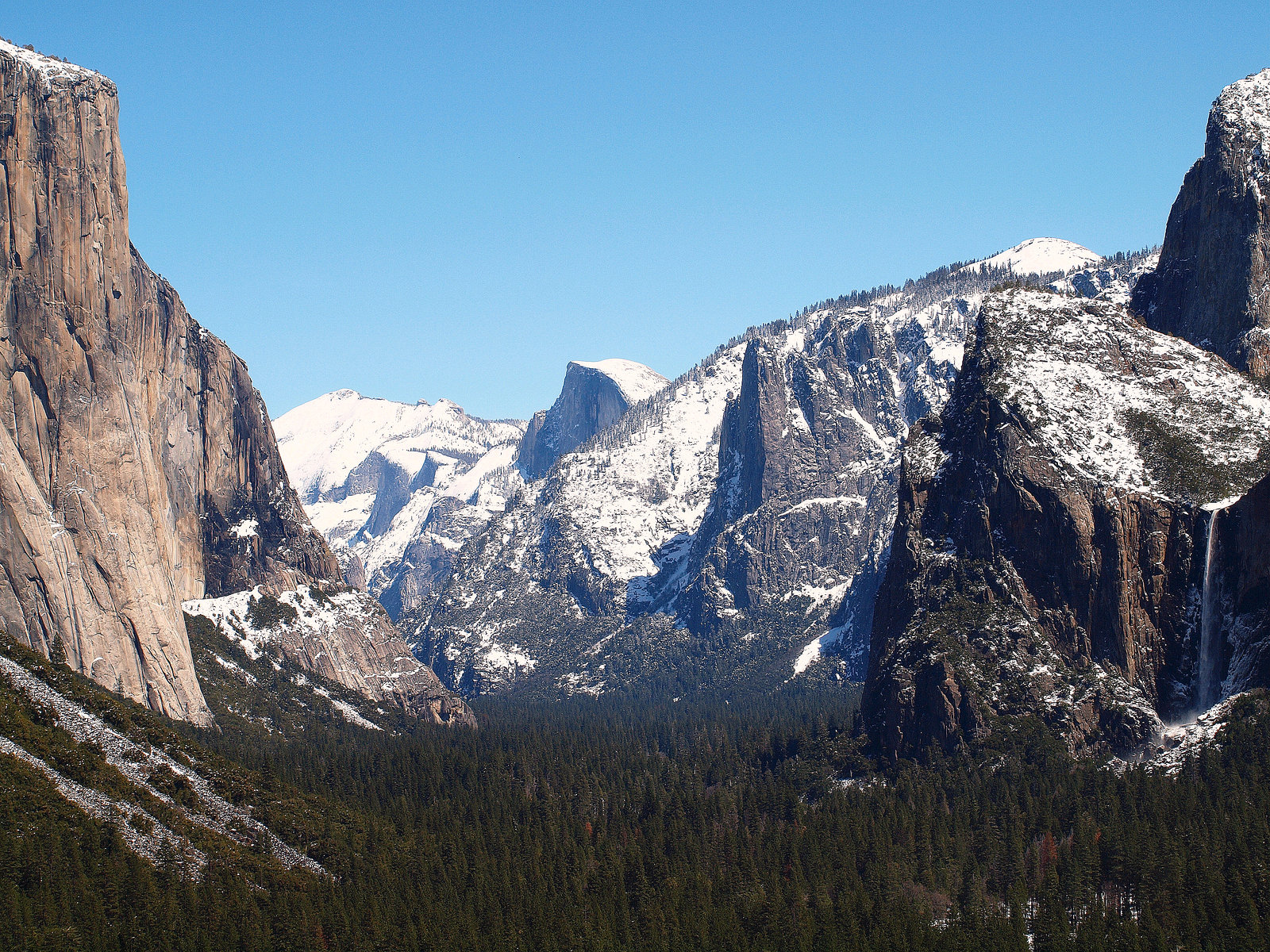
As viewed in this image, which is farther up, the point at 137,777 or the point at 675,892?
the point at 137,777

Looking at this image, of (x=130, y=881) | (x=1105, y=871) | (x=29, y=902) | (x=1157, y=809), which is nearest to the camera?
(x=29, y=902)

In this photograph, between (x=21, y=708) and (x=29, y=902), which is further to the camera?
(x=21, y=708)

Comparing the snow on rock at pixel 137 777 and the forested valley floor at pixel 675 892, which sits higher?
the snow on rock at pixel 137 777

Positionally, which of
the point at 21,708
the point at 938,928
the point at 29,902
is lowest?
the point at 938,928

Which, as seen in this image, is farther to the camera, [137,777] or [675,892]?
[137,777]

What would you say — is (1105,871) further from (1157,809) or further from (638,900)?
(638,900)

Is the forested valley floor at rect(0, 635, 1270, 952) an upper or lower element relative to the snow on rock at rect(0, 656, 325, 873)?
lower

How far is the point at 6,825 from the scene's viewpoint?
162750 millimetres

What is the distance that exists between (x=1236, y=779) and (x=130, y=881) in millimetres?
141081

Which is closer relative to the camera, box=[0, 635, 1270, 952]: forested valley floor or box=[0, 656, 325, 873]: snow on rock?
box=[0, 635, 1270, 952]: forested valley floor

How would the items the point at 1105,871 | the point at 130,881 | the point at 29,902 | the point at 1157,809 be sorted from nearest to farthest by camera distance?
1. the point at 29,902
2. the point at 130,881
3. the point at 1105,871
4. the point at 1157,809

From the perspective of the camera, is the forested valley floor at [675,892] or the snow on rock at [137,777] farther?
the snow on rock at [137,777]

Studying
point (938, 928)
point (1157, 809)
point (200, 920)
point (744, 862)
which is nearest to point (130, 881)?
point (200, 920)

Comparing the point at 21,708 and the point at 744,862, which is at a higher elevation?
the point at 21,708
